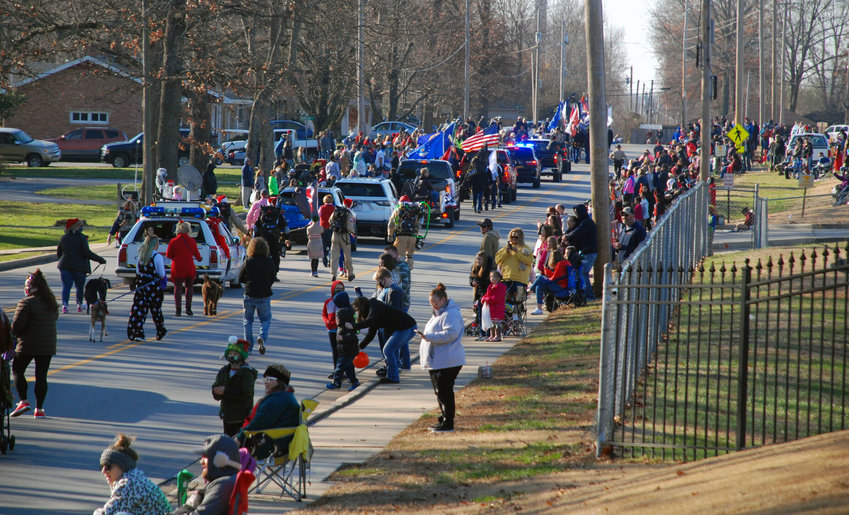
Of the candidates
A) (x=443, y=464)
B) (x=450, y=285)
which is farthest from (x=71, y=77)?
(x=443, y=464)

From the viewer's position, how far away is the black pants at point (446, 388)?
442 inches

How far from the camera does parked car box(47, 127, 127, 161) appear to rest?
57375 millimetres

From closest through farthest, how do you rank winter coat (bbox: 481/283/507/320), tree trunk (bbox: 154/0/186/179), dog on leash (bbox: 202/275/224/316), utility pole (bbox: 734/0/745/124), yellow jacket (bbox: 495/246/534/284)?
winter coat (bbox: 481/283/507/320)
yellow jacket (bbox: 495/246/534/284)
dog on leash (bbox: 202/275/224/316)
tree trunk (bbox: 154/0/186/179)
utility pole (bbox: 734/0/745/124)

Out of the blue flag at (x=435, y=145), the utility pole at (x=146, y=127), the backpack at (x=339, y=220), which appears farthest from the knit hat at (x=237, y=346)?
the blue flag at (x=435, y=145)

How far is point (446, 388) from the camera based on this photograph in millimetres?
11242

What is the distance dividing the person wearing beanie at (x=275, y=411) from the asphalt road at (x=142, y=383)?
1342mm

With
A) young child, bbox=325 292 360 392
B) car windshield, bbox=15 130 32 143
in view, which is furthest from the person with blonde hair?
car windshield, bbox=15 130 32 143

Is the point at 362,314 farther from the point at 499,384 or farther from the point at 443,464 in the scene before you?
the point at 443,464

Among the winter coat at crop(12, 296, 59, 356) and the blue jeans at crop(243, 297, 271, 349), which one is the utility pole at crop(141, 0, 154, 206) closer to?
the blue jeans at crop(243, 297, 271, 349)

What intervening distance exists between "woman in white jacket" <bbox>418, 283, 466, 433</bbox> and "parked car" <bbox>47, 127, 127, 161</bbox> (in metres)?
49.4

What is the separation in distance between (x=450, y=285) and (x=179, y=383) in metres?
10.1

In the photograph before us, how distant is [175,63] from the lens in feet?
106

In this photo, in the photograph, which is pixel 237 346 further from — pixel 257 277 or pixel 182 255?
pixel 182 255

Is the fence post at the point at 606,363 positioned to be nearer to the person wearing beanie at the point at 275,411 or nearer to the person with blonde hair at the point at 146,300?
the person wearing beanie at the point at 275,411
